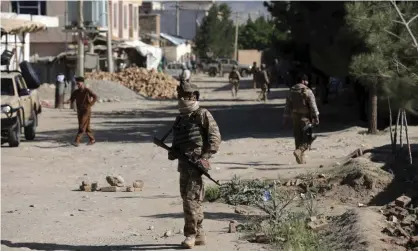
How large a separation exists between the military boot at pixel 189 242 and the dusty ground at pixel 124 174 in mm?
126

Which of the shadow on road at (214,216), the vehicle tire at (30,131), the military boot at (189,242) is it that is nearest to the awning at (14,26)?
the vehicle tire at (30,131)

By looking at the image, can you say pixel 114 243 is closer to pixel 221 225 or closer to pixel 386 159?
pixel 221 225

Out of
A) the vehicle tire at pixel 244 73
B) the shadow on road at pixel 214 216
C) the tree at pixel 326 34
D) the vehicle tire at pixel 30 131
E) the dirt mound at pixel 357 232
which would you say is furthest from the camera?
the vehicle tire at pixel 244 73

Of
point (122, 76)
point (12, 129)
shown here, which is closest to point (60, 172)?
point (12, 129)

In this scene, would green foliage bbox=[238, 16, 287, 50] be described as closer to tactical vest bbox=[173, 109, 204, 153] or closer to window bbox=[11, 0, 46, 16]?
window bbox=[11, 0, 46, 16]

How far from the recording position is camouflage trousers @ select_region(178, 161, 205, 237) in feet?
29.2

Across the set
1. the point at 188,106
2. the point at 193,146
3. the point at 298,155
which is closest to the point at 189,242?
the point at 193,146

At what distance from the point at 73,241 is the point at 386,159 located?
22.1 feet

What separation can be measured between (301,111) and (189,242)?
7.42 metres

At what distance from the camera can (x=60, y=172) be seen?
650 inches

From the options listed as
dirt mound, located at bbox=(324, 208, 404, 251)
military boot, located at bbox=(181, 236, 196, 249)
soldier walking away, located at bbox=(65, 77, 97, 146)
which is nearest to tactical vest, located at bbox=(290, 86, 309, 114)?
dirt mound, located at bbox=(324, 208, 404, 251)

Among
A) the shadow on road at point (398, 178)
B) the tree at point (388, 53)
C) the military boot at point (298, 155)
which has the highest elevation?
the tree at point (388, 53)

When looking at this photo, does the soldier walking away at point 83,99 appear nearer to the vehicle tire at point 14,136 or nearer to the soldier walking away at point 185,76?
the vehicle tire at point 14,136

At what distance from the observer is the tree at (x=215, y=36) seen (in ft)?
308
